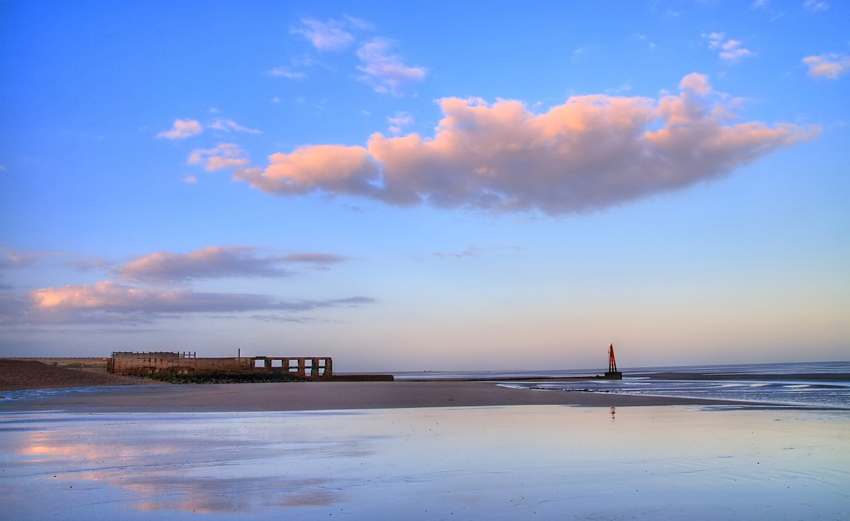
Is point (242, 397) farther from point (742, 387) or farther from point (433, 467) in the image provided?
point (742, 387)

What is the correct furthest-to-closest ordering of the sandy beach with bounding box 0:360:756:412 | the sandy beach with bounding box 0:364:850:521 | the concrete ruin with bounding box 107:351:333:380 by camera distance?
the concrete ruin with bounding box 107:351:333:380 < the sandy beach with bounding box 0:360:756:412 < the sandy beach with bounding box 0:364:850:521

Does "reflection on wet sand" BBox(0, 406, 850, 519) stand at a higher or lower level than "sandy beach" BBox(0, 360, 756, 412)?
higher

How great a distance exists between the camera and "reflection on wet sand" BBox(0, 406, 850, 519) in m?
7.36

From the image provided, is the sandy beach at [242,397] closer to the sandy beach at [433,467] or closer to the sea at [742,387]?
the sea at [742,387]

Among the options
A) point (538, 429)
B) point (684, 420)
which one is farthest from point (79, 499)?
point (684, 420)

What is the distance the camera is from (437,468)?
10062 millimetres

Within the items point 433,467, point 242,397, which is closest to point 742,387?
point 242,397

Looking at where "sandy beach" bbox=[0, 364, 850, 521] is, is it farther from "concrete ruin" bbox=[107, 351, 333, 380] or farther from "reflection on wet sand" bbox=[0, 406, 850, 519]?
"concrete ruin" bbox=[107, 351, 333, 380]

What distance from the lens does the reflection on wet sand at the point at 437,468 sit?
24.1ft

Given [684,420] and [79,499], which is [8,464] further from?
[684,420]

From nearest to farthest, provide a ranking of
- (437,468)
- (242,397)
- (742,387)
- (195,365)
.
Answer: (437,468) < (242,397) < (742,387) < (195,365)

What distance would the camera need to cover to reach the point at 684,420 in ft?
57.2

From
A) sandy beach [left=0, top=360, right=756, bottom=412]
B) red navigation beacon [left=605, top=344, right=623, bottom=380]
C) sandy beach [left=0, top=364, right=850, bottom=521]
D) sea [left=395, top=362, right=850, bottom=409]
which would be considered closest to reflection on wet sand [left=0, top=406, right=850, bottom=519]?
sandy beach [left=0, top=364, right=850, bottom=521]

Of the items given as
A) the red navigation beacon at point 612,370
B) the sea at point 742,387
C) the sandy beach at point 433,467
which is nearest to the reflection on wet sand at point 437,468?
the sandy beach at point 433,467
